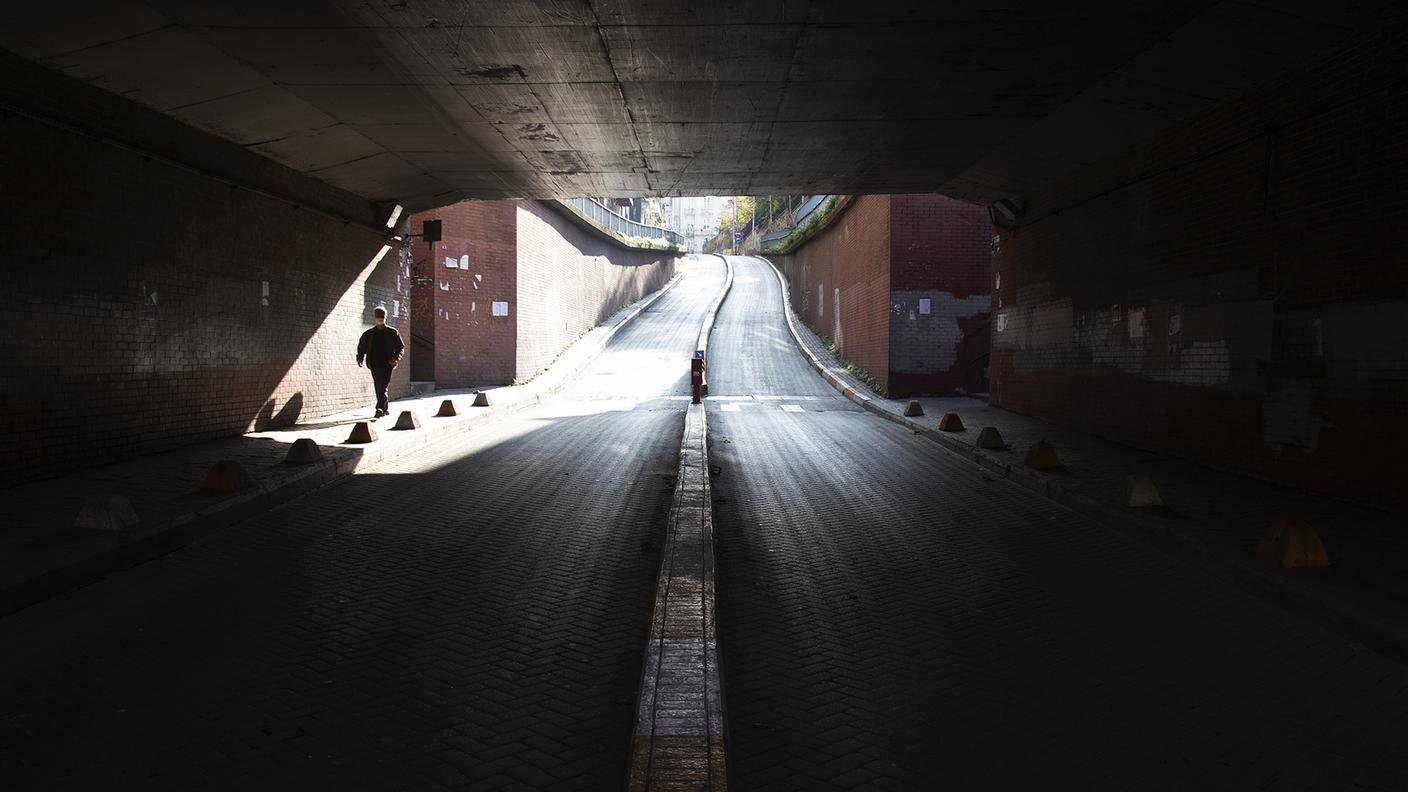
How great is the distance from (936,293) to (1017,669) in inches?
651

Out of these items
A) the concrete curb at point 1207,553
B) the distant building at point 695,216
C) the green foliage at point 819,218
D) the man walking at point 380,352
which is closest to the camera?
the concrete curb at point 1207,553

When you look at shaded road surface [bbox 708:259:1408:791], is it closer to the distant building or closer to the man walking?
the man walking

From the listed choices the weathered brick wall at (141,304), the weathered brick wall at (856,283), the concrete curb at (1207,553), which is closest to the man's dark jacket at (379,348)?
the weathered brick wall at (141,304)

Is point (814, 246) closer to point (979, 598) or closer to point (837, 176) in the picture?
point (837, 176)

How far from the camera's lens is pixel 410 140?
11.0m

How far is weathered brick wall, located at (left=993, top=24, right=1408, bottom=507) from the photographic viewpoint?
688cm

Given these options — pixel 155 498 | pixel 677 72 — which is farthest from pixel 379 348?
pixel 677 72

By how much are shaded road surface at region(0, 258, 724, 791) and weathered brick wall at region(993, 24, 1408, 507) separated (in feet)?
19.6

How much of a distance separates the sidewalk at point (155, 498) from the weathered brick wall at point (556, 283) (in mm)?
9680

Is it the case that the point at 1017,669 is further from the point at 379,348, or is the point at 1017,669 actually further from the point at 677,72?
the point at 379,348

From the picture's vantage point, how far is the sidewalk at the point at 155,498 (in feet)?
17.0

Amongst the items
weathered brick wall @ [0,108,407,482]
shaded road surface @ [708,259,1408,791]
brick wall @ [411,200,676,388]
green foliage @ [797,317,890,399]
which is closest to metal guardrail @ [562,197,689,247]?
brick wall @ [411,200,676,388]

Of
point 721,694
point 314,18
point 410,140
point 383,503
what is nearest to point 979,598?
point 721,694

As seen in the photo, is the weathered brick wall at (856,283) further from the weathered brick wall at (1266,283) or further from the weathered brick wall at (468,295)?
the weathered brick wall at (468,295)
